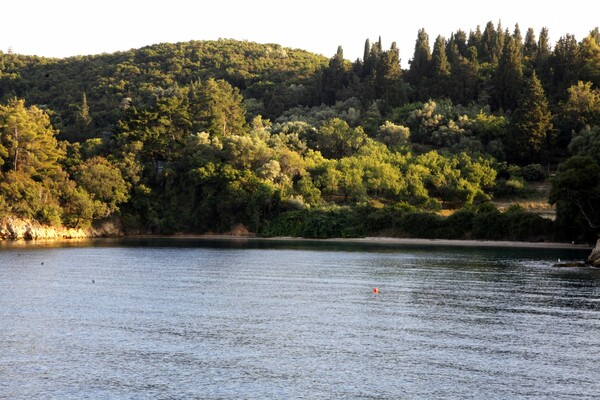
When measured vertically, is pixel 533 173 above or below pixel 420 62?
below

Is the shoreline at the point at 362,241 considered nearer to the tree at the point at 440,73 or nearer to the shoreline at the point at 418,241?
the shoreline at the point at 418,241

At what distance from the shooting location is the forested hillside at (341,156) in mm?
116875

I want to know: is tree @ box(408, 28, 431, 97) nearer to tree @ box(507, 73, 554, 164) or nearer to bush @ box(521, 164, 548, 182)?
tree @ box(507, 73, 554, 164)

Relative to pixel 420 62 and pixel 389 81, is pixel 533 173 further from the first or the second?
pixel 420 62

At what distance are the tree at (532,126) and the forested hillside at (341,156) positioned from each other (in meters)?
0.25

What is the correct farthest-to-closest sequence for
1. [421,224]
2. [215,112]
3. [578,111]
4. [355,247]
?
[215,112] → [578,111] → [421,224] → [355,247]

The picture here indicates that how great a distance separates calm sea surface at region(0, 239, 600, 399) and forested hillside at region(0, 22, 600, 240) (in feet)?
152

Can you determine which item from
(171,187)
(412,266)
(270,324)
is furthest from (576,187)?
(171,187)

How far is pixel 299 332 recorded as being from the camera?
38.8 meters

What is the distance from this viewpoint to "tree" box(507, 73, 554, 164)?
12394 centimetres

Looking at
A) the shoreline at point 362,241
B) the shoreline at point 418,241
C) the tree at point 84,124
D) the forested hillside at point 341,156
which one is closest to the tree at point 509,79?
the forested hillside at point 341,156

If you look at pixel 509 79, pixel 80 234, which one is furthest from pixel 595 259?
pixel 80 234

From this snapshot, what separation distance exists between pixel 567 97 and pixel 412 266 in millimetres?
76267

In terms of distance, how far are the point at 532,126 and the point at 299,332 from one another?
313ft
